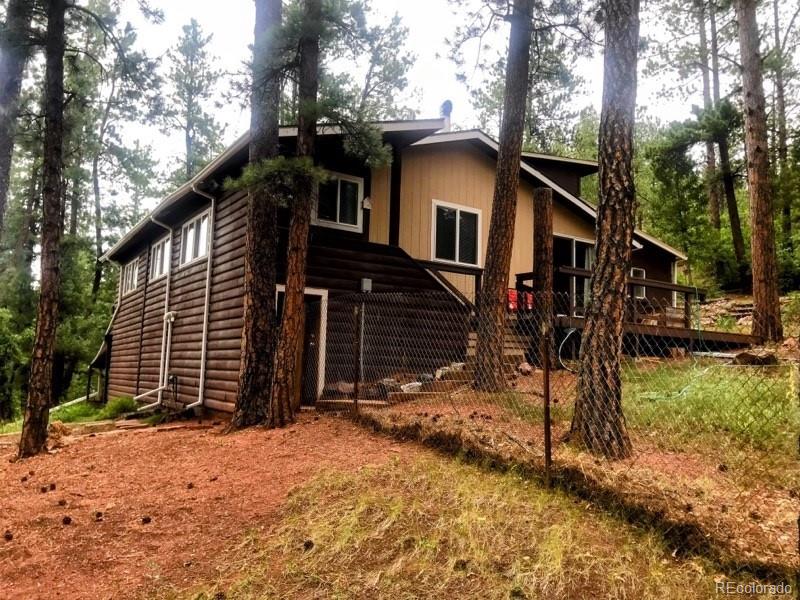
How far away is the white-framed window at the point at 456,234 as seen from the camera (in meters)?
11.1

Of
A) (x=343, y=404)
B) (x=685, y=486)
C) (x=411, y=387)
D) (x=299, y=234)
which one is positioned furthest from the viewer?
(x=411, y=387)

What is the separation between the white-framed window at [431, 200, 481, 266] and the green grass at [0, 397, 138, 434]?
8809 mm

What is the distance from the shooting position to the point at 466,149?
11859mm

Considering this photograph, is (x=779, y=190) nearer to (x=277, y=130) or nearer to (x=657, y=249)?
(x=657, y=249)

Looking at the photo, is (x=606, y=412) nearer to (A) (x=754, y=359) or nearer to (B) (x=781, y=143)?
(A) (x=754, y=359)

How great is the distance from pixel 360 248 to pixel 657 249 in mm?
11199

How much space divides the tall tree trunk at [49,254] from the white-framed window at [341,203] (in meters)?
3.92

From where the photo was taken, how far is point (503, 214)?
8227 mm

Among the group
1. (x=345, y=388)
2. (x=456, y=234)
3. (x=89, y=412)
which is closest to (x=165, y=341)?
(x=89, y=412)

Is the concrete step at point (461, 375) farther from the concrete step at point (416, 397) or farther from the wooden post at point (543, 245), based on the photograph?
the wooden post at point (543, 245)

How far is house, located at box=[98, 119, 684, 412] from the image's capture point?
909 centimetres

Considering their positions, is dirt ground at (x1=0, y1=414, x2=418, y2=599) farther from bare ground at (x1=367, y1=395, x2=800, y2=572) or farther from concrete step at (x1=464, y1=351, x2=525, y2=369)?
concrete step at (x1=464, y1=351, x2=525, y2=369)

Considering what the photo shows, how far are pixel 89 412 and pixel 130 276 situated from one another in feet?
14.4

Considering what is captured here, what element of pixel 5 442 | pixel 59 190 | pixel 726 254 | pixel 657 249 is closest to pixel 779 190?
pixel 726 254
